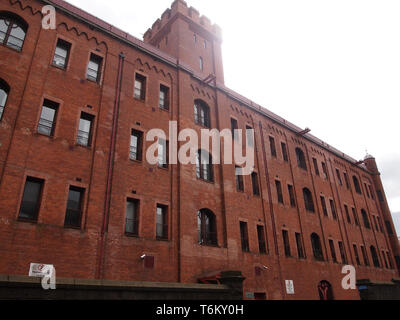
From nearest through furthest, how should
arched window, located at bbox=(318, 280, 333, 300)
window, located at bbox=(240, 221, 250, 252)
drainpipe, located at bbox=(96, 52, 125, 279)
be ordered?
1. drainpipe, located at bbox=(96, 52, 125, 279)
2. window, located at bbox=(240, 221, 250, 252)
3. arched window, located at bbox=(318, 280, 333, 300)

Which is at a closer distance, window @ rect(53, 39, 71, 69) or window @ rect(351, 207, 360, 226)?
window @ rect(53, 39, 71, 69)

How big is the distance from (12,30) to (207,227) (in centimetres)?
1421

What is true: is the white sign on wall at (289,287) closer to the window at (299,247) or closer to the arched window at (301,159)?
the window at (299,247)

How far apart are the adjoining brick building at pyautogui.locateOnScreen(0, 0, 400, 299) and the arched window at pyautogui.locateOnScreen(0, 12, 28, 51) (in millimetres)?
55

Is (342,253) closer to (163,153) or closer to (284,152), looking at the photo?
(284,152)

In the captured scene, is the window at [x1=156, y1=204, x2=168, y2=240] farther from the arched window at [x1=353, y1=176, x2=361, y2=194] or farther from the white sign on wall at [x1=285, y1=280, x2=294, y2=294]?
the arched window at [x1=353, y1=176, x2=361, y2=194]

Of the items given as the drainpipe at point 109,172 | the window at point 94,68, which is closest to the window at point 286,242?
the drainpipe at point 109,172

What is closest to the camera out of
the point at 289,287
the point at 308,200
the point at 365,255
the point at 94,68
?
the point at 94,68

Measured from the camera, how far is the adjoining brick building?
13.0 meters

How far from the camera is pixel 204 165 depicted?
20188 mm

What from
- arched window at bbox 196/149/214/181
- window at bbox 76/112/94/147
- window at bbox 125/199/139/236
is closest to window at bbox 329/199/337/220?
arched window at bbox 196/149/214/181

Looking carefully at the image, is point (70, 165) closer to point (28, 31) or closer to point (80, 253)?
point (80, 253)

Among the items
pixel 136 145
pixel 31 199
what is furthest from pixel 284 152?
pixel 31 199

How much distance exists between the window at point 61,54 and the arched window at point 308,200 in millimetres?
21499
